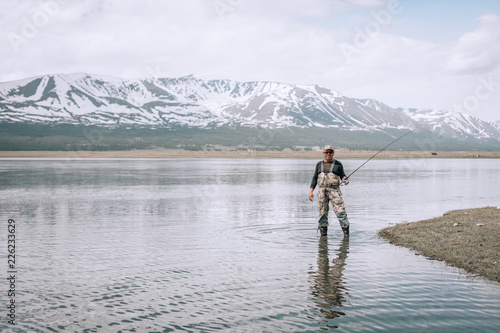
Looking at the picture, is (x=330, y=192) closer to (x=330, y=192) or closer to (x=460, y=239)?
(x=330, y=192)

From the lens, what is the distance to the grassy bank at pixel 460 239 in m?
13.7

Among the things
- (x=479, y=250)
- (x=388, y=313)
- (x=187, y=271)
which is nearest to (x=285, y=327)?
(x=388, y=313)

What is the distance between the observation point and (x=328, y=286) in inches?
467

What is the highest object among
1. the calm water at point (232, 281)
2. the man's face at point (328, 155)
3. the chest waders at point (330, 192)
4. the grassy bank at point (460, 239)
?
the man's face at point (328, 155)

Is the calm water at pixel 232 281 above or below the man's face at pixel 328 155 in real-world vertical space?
below

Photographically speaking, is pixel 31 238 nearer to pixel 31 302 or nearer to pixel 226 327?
pixel 31 302

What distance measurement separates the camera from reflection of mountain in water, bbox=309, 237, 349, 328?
10102mm

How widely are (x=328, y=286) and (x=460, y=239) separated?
6.87 m

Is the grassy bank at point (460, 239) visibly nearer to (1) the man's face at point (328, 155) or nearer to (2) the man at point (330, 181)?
(2) the man at point (330, 181)


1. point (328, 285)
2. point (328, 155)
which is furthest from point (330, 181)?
point (328, 285)

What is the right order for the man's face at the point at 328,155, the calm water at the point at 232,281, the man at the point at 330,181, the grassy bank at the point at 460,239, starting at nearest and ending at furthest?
the calm water at the point at 232,281 < the grassy bank at the point at 460,239 < the man's face at the point at 328,155 < the man at the point at 330,181

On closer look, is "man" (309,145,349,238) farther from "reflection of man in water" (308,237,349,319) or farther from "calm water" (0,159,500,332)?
"reflection of man in water" (308,237,349,319)

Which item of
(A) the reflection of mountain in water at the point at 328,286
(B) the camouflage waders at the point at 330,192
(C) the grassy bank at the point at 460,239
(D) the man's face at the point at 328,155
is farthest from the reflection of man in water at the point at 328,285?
(D) the man's face at the point at 328,155

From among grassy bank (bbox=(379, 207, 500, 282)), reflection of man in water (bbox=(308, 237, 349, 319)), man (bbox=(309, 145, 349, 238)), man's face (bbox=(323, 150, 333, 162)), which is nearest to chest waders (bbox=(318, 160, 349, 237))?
man (bbox=(309, 145, 349, 238))
